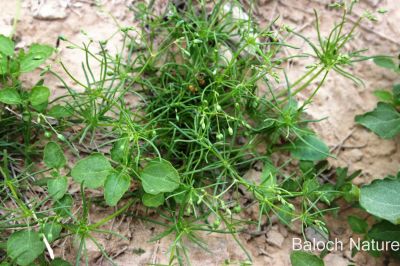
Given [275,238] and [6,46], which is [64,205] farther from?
[275,238]

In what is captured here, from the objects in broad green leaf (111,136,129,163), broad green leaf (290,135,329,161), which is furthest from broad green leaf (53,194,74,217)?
broad green leaf (290,135,329,161)

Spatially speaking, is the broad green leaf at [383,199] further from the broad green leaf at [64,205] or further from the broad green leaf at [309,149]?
the broad green leaf at [64,205]

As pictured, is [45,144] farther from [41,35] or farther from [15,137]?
[41,35]

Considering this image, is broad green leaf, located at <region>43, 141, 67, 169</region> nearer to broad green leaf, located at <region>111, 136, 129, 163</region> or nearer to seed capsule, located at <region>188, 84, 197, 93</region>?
broad green leaf, located at <region>111, 136, 129, 163</region>

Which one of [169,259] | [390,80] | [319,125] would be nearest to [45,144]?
[169,259]

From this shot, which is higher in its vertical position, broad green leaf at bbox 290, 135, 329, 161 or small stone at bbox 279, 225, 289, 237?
broad green leaf at bbox 290, 135, 329, 161

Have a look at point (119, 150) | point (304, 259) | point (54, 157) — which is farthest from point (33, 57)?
point (304, 259)

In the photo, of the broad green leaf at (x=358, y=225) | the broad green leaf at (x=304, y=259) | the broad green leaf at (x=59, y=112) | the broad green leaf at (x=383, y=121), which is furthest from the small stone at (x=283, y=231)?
the broad green leaf at (x=59, y=112)
